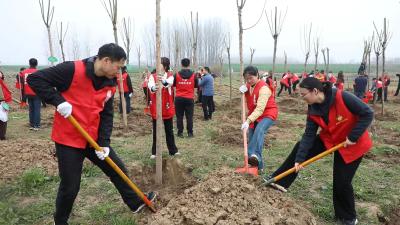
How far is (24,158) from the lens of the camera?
527 centimetres

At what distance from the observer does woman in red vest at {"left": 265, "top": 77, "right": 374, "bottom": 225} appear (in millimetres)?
3338

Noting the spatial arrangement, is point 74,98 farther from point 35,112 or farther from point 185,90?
point 35,112

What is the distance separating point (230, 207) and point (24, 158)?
11.6 feet

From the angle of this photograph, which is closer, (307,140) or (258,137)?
(307,140)

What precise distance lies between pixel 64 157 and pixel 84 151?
25 centimetres

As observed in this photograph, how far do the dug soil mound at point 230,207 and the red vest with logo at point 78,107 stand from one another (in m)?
1.07

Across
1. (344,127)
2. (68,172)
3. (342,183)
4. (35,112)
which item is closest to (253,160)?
(342,183)

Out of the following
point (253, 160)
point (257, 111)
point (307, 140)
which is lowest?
point (253, 160)

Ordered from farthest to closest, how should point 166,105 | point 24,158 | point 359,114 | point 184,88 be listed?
point 184,88 < point 166,105 < point 24,158 < point 359,114

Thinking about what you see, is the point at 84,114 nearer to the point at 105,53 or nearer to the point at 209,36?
the point at 105,53

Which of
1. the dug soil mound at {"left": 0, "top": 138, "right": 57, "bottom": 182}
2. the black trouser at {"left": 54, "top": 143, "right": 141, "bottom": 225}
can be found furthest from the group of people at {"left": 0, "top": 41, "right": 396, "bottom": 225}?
the dug soil mound at {"left": 0, "top": 138, "right": 57, "bottom": 182}

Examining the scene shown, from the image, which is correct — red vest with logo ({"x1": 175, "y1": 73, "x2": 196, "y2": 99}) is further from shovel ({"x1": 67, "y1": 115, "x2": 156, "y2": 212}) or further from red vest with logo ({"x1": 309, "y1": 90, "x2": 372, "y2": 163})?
red vest with logo ({"x1": 309, "y1": 90, "x2": 372, "y2": 163})

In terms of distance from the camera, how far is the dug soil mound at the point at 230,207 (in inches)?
126

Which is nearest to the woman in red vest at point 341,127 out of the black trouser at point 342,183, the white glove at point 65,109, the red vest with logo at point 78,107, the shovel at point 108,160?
the black trouser at point 342,183
